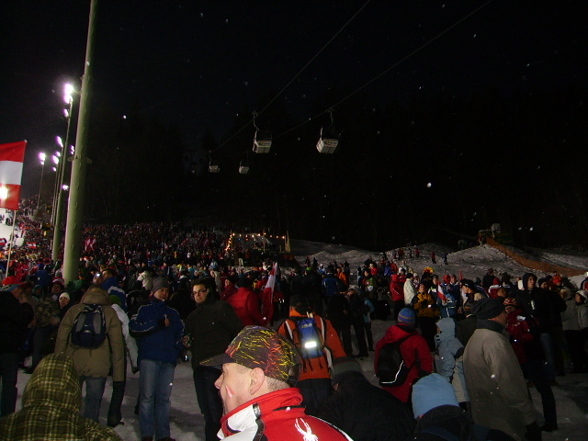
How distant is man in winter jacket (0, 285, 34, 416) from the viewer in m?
4.80

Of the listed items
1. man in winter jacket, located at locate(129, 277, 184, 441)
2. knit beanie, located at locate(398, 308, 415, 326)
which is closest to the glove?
knit beanie, located at locate(398, 308, 415, 326)

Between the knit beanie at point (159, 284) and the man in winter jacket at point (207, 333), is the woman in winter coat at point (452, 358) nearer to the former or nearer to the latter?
the man in winter jacket at point (207, 333)

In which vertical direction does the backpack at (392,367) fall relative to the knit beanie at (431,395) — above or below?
below

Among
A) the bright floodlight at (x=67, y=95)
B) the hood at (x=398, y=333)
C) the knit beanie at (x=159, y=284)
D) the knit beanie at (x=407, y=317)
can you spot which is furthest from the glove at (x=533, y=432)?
the bright floodlight at (x=67, y=95)

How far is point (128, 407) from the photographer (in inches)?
235

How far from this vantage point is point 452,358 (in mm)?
4809

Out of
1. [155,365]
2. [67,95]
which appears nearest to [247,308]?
[155,365]

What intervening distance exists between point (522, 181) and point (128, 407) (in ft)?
163

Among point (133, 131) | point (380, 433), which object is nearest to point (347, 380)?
point (380, 433)

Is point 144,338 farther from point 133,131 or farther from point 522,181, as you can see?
point 133,131

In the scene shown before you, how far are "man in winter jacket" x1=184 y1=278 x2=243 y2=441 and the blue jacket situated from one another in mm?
183

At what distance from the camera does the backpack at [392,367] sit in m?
3.94

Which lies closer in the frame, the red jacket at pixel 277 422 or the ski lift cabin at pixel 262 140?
the red jacket at pixel 277 422

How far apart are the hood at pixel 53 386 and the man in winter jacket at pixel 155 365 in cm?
253
